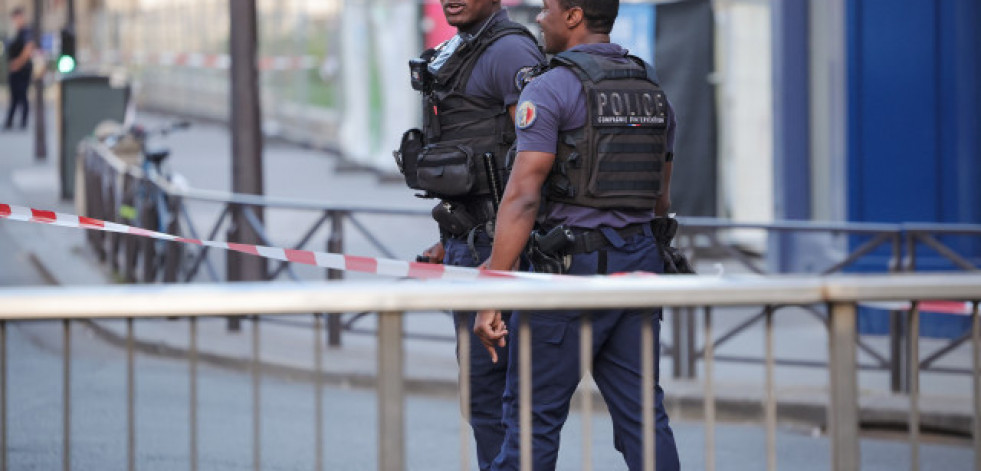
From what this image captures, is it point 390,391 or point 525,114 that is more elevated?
point 525,114

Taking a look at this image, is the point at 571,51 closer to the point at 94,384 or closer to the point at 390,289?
the point at 390,289

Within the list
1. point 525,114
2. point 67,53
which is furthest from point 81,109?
point 525,114

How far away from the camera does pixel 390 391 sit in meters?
3.85

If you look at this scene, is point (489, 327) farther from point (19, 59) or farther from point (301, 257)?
point (19, 59)

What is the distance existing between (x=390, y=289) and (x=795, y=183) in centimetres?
849

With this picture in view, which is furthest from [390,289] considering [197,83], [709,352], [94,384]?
[197,83]

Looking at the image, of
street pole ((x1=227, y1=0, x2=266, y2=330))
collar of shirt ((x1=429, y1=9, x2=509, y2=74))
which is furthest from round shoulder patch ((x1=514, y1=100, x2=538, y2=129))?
street pole ((x1=227, y1=0, x2=266, y2=330))

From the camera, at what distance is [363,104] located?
23672mm

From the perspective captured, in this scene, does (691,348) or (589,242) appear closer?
(589,242)

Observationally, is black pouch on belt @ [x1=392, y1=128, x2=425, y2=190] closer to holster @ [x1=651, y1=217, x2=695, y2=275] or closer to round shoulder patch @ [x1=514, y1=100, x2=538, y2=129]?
round shoulder patch @ [x1=514, y1=100, x2=538, y2=129]

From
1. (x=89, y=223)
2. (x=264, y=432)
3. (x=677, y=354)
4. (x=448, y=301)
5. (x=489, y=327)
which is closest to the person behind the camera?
(x=448, y=301)

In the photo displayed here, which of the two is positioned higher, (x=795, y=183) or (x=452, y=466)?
(x=795, y=183)

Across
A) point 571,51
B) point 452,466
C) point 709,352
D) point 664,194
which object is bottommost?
point 452,466

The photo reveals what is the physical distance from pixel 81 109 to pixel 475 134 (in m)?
14.8
